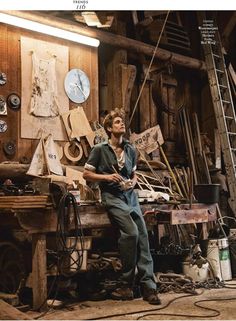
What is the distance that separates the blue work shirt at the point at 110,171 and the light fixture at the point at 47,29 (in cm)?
222

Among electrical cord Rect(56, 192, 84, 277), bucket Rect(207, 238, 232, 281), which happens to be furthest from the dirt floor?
bucket Rect(207, 238, 232, 281)

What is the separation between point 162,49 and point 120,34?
3.33 feet

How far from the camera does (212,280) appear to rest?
20.1 feet

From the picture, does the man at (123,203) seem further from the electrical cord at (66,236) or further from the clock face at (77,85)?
the clock face at (77,85)

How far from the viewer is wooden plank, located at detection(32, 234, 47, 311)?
4672mm

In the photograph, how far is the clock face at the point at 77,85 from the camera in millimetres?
6926

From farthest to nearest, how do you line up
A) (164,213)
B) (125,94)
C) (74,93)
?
(125,94), (74,93), (164,213)

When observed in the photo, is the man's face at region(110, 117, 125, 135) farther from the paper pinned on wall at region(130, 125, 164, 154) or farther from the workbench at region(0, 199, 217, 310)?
the paper pinned on wall at region(130, 125, 164, 154)

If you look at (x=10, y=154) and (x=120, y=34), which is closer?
(x=10, y=154)

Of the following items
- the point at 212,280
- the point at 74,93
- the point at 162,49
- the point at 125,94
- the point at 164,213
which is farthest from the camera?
the point at 162,49

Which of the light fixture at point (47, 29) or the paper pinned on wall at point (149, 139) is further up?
the light fixture at point (47, 29)

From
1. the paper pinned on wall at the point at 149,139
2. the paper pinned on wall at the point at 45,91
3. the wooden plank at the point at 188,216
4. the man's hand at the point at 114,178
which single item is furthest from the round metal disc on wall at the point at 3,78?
the wooden plank at the point at 188,216

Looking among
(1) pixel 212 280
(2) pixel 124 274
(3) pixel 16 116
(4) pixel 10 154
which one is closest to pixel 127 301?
(2) pixel 124 274

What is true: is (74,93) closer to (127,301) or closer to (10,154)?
(10,154)
